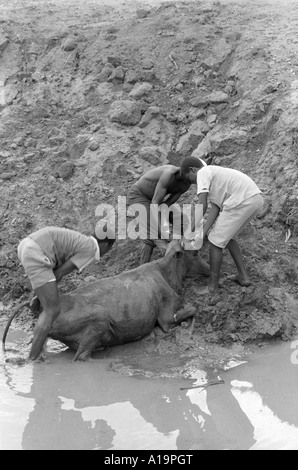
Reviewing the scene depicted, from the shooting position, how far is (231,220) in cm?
772

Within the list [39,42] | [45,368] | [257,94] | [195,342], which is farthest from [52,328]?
[39,42]

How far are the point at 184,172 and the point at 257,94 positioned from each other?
8.36 ft

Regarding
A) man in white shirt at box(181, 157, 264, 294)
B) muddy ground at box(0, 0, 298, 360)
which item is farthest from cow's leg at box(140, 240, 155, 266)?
man in white shirt at box(181, 157, 264, 294)

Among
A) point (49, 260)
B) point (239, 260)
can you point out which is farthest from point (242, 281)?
point (49, 260)

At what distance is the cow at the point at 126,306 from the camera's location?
284 inches

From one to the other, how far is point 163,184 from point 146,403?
256 cm

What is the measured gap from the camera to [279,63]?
10289mm

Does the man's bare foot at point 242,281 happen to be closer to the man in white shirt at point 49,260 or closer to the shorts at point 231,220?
the shorts at point 231,220

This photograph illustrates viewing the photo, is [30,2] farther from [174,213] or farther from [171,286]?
[171,286]

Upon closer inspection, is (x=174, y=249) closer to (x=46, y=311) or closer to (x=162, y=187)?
(x=162, y=187)

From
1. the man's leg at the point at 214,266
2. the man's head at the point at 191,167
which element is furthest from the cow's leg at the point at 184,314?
the man's head at the point at 191,167

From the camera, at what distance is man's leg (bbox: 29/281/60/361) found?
699 cm

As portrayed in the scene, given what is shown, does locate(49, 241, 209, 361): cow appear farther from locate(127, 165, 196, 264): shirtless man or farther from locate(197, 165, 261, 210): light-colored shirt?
locate(197, 165, 261, 210): light-colored shirt

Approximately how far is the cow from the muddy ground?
0.63 ft
